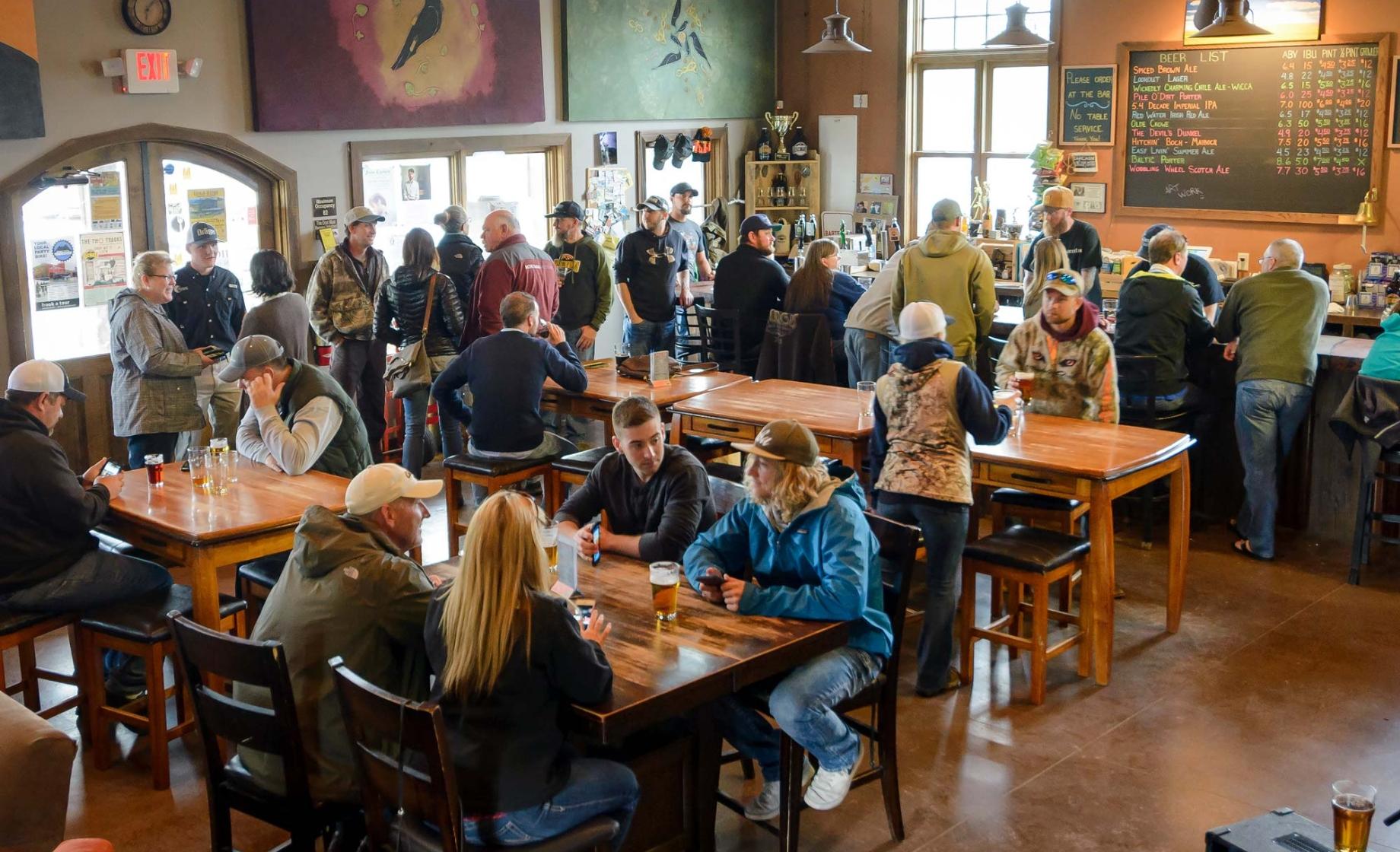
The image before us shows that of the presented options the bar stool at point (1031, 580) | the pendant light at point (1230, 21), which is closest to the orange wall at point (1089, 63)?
the pendant light at point (1230, 21)

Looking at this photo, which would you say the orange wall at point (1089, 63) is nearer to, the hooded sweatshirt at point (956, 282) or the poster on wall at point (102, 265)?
the hooded sweatshirt at point (956, 282)

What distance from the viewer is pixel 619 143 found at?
10828 millimetres

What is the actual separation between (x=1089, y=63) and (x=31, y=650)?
8497mm

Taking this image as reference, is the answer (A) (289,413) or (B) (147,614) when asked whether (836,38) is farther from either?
(B) (147,614)

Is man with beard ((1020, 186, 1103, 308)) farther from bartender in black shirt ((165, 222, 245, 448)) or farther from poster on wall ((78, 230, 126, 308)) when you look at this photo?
poster on wall ((78, 230, 126, 308))

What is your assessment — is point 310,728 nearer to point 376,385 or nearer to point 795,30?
point 376,385

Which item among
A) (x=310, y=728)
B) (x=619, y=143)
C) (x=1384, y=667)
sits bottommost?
(x=1384, y=667)

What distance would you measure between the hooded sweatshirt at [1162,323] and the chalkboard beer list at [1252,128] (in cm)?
335

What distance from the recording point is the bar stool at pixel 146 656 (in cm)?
449

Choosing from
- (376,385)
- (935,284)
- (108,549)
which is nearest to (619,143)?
(376,385)

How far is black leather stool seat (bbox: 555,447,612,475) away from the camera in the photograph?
6.23m

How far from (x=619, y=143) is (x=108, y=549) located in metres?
6.70

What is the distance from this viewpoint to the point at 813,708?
3816 millimetres

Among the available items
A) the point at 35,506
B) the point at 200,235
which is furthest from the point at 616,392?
the point at 35,506
